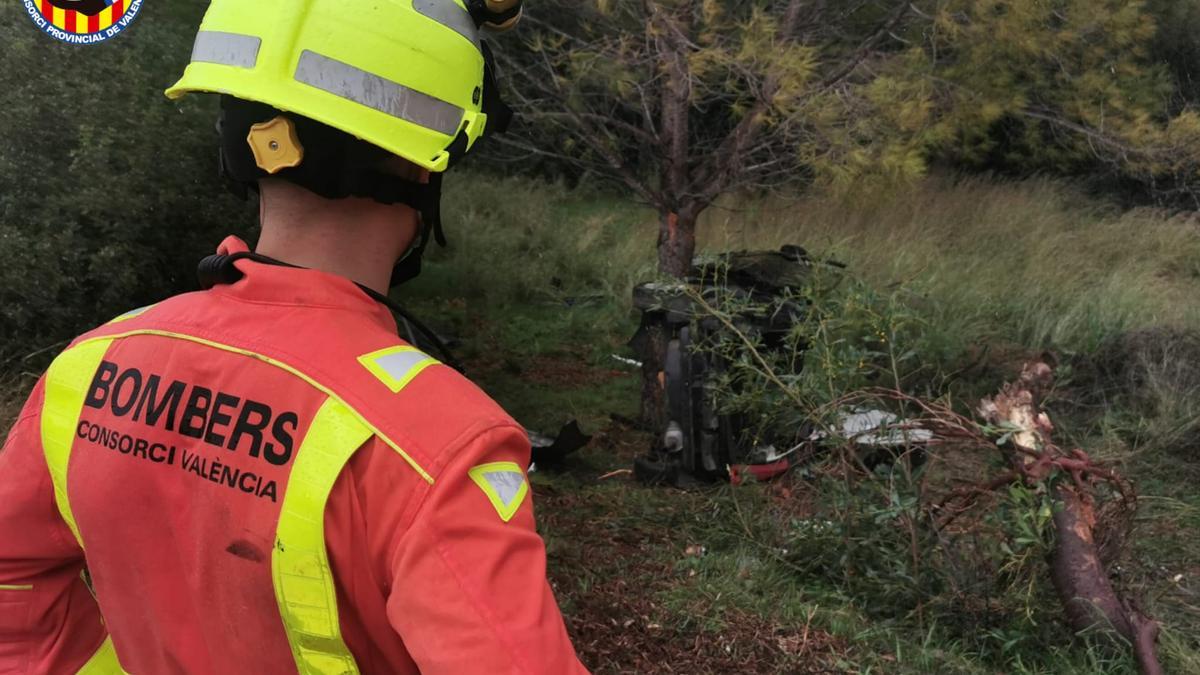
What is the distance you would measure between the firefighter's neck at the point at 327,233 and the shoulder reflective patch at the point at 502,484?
0.36 m

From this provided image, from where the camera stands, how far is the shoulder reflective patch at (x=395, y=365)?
1.01 meters

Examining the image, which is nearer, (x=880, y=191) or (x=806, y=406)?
(x=806, y=406)

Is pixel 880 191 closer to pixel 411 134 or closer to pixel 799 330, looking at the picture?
pixel 799 330

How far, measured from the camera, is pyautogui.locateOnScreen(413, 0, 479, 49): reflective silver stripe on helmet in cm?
125

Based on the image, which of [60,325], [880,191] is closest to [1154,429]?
[880,191]

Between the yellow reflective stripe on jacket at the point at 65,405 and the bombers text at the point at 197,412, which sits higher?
the bombers text at the point at 197,412

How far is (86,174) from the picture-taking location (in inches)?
192

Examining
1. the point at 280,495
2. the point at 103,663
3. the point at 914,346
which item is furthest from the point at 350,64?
the point at 914,346

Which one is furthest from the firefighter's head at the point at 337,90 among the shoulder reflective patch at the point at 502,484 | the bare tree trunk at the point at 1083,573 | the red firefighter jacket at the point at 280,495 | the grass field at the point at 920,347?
the bare tree trunk at the point at 1083,573

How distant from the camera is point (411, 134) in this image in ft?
4.03

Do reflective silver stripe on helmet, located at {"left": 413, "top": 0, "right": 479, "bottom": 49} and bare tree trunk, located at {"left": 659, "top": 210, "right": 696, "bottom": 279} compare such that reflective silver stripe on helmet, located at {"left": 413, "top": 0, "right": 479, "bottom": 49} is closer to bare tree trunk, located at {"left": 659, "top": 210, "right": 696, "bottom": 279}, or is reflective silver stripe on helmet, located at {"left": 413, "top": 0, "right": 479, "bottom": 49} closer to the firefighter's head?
the firefighter's head

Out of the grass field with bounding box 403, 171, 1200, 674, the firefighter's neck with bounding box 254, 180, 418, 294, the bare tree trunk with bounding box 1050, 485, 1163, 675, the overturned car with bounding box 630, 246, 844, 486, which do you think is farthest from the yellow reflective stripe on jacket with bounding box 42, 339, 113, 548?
the overturned car with bounding box 630, 246, 844, 486

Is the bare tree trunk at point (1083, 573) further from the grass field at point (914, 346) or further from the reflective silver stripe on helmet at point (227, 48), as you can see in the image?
the reflective silver stripe on helmet at point (227, 48)

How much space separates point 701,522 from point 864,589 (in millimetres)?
866
